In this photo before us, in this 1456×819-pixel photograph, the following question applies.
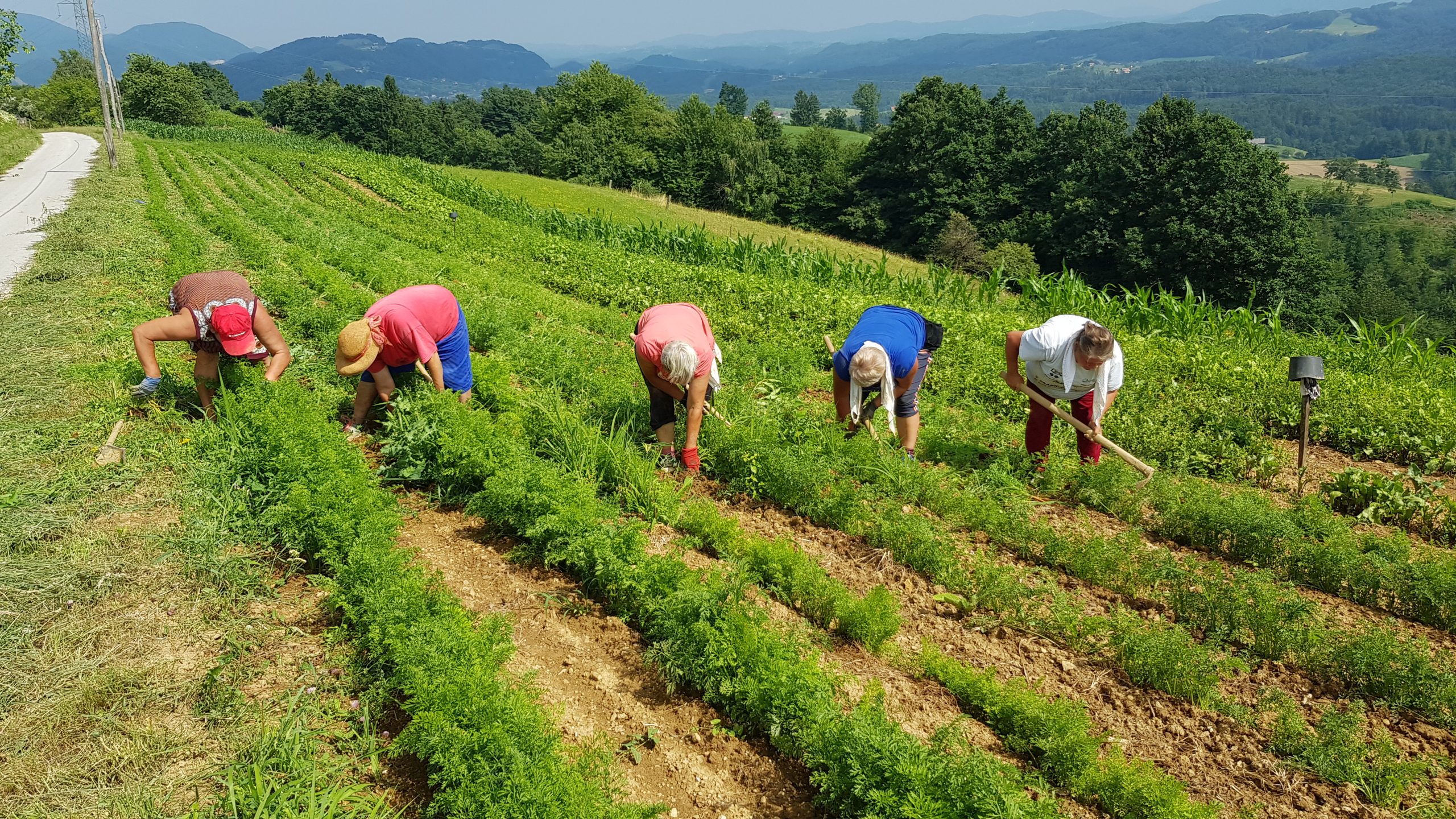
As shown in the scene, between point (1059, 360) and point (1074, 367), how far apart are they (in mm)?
114

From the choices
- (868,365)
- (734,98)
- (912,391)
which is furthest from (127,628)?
(734,98)

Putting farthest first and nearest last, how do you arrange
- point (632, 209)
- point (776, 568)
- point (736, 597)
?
point (632, 209) → point (776, 568) → point (736, 597)

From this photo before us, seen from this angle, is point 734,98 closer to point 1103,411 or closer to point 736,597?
point 1103,411

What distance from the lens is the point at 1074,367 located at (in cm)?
540

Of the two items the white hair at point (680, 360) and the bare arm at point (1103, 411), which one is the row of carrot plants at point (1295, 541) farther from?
the white hair at point (680, 360)

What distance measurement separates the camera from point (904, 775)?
Result: 2.95 m

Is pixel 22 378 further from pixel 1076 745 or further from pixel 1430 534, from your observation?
pixel 1430 534

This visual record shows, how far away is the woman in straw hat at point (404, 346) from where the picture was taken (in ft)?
17.8

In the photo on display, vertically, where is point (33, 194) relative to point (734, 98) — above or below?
below

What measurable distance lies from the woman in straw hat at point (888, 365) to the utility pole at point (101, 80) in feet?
83.7

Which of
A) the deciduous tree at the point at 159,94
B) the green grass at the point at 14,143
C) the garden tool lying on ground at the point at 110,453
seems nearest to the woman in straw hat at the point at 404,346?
the garden tool lying on ground at the point at 110,453

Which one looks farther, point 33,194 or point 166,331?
point 33,194

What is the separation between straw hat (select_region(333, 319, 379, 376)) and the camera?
5.31 meters

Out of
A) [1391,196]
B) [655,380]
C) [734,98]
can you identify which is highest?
[734,98]
